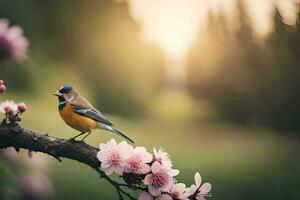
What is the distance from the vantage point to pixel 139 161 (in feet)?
1.98

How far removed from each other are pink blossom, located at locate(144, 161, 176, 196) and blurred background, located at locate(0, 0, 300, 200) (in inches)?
14.4

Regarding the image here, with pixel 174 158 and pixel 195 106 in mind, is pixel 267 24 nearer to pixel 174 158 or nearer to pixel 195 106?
pixel 174 158

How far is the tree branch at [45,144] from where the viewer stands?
64cm

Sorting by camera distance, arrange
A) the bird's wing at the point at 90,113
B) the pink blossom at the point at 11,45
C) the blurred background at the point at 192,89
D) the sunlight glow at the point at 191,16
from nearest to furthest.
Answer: the bird's wing at the point at 90,113
the pink blossom at the point at 11,45
the sunlight glow at the point at 191,16
the blurred background at the point at 192,89

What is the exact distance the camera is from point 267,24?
1.29 meters

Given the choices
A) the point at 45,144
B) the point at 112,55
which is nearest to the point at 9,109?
the point at 45,144

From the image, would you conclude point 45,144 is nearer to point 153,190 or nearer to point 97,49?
point 153,190

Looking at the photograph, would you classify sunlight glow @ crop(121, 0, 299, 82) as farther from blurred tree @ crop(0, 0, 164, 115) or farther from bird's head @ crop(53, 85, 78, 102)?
bird's head @ crop(53, 85, 78, 102)

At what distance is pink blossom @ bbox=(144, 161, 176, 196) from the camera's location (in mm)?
600

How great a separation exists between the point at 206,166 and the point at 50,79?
77 centimetres

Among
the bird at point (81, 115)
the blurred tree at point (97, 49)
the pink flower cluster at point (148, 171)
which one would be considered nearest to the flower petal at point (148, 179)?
the pink flower cluster at point (148, 171)

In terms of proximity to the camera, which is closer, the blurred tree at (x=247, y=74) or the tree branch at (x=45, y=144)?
the tree branch at (x=45, y=144)

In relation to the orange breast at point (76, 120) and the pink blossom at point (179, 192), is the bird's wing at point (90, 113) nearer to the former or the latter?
the orange breast at point (76, 120)

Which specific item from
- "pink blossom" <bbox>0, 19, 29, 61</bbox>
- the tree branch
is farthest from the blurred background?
the tree branch
